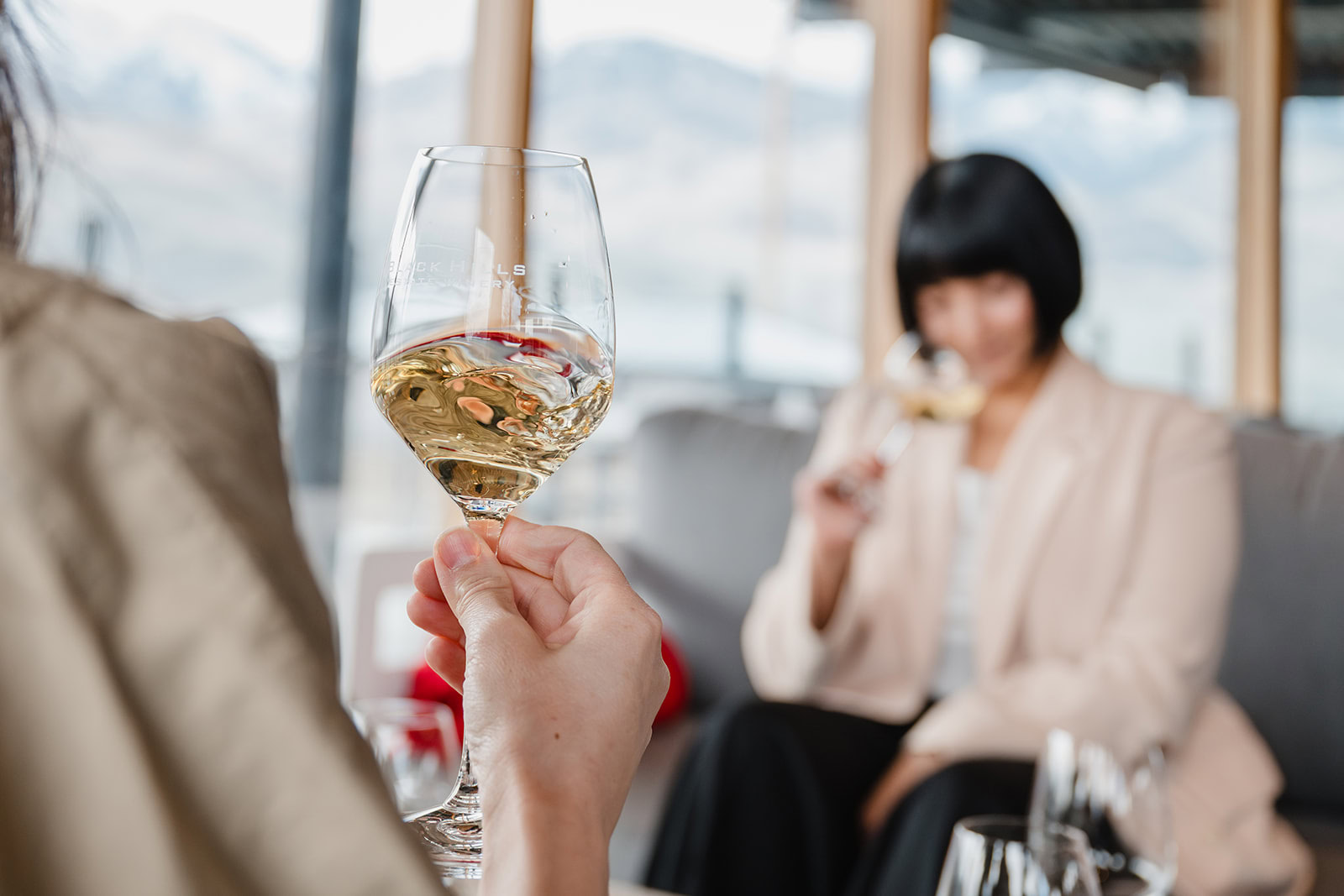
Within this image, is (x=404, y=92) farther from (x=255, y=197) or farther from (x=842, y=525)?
(x=842, y=525)

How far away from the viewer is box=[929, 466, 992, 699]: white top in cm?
207

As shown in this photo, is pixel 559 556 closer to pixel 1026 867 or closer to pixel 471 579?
pixel 471 579

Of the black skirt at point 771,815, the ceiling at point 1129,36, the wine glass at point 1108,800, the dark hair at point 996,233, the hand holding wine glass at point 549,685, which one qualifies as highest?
the ceiling at point 1129,36

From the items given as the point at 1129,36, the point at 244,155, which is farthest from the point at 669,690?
the point at 1129,36

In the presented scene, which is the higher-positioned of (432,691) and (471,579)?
(471,579)

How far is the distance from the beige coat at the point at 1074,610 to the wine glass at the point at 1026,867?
982 millimetres

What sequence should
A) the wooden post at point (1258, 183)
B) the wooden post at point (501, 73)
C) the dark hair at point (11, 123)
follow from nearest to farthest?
1. the dark hair at point (11, 123)
2. the wooden post at point (501, 73)
3. the wooden post at point (1258, 183)

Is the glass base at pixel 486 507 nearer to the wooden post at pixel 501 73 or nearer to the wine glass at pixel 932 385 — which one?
the wine glass at pixel 932 385

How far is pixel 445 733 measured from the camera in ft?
3.26

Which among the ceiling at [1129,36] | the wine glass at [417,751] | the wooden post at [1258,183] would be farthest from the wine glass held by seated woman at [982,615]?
the wooden post at [1258,183]

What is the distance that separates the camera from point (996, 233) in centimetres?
196

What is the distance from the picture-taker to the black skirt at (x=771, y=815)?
172 centimetres

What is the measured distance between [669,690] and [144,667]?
1.79 m

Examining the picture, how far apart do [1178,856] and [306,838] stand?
158cm
